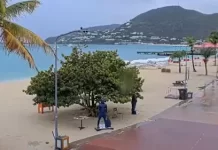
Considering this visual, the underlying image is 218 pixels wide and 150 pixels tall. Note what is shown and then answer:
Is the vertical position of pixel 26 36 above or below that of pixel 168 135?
above

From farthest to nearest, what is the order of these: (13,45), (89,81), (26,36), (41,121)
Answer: (41,121), (89,81), (26,36), (13,45)

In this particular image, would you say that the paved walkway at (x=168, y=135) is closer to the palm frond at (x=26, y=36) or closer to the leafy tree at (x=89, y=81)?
the leafy tree at (x=89, y=81)

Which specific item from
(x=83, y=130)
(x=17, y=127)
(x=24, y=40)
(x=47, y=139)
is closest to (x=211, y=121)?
(x=83, y=130)

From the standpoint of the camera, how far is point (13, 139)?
14.2m

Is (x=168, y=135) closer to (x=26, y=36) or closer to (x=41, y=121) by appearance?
(x=41, y=121)

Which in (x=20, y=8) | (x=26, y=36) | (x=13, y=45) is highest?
(x=20, y=8)

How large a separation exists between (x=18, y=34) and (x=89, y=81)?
6616 millimetres

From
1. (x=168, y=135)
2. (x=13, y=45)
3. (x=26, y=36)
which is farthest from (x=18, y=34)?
(x=168, y=135)

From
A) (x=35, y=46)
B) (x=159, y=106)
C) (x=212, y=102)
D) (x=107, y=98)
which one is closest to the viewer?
(x=35, y=46)

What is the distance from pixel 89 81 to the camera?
55.3 ft

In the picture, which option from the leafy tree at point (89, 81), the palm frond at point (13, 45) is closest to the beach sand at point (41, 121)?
the leafy tree at point (89, 81)

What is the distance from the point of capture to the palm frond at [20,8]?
1112 centimetres

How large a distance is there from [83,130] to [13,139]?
3037 mm

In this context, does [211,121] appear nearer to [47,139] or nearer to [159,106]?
[159,106]
